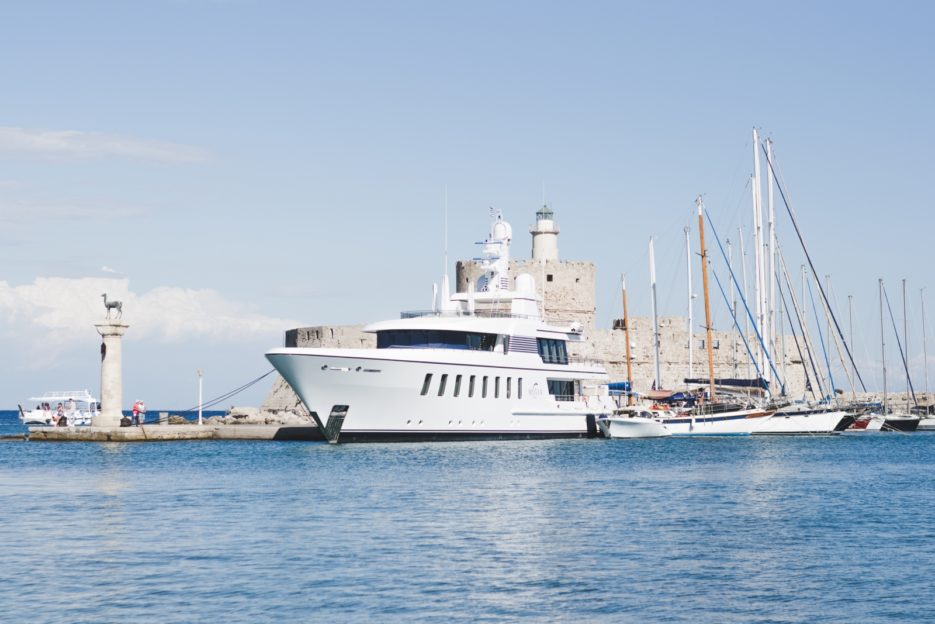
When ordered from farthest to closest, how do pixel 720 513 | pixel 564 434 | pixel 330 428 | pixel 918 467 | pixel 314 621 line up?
pixel 564 434 < pixel 330 428 < pixel 918 467 < pixel 720 513 < pixel 314 621

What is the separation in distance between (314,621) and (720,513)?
10487 mm

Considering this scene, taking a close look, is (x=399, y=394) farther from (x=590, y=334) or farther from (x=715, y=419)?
(x=590, y=334)

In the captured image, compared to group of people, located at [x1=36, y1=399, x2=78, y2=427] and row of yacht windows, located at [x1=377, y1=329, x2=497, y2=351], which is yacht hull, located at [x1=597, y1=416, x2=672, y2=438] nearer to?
row of yacht windows, located at [x1=377, y1=329, x2=497, y2=351]

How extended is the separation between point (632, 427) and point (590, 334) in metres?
19.9

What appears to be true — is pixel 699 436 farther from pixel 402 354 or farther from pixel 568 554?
pixel 568 554

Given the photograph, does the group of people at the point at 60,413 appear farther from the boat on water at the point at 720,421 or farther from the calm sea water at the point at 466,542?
the boat on water at the point at 720,421

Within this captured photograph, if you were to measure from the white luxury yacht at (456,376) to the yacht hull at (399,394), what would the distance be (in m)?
0.03

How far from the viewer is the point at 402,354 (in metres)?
37.4

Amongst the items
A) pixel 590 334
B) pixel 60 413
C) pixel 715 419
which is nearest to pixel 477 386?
pixel 715 419

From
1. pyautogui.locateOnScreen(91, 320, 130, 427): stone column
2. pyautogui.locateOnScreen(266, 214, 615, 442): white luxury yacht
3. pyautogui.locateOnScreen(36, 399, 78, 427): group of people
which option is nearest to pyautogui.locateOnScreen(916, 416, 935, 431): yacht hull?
pyautogui.locateOnScreen(266, 214, 615, 442): white luxury yacht

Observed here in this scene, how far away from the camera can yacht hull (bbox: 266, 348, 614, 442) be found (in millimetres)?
36875

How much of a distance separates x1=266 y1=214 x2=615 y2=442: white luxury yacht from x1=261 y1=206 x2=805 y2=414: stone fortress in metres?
18.8

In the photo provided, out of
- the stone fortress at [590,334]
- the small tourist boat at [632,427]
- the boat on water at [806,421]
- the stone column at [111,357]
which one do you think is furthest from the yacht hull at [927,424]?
the stone column at [111,357]

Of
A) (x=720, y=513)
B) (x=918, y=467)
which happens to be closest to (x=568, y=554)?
(x=720, y=513)
